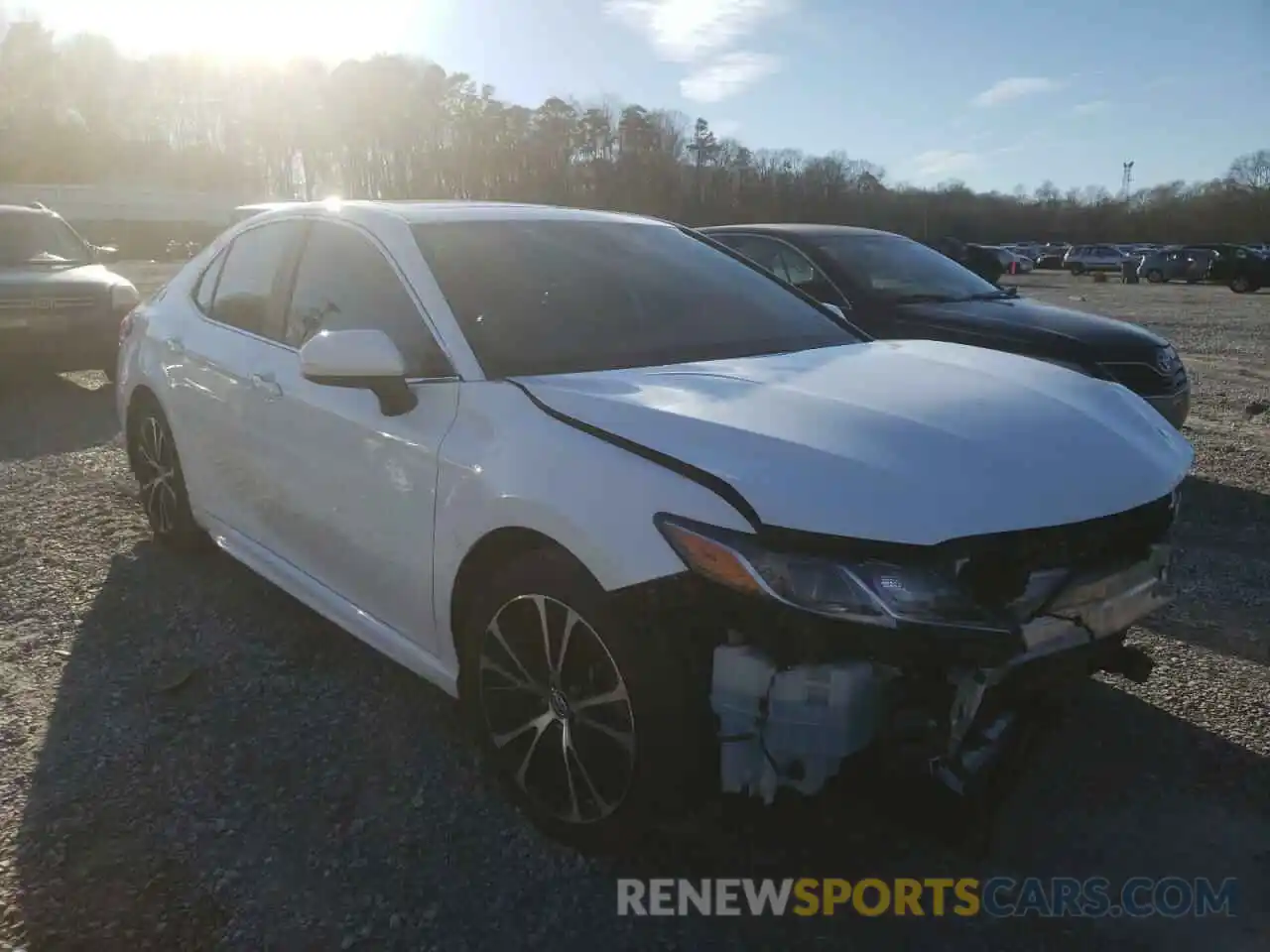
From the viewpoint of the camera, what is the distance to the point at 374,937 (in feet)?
7.55

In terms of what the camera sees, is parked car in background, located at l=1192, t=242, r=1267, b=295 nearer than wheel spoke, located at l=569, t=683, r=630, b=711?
No

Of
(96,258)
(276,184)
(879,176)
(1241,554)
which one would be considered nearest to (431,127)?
(276,184)

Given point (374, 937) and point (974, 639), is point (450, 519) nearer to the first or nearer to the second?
point (374, 937)

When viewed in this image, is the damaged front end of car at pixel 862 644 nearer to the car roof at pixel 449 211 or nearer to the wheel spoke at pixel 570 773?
the wheel spoke at pixel 570 773

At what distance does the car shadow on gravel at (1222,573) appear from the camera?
3.90 m

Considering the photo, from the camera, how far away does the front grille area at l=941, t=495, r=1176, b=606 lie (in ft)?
6.86

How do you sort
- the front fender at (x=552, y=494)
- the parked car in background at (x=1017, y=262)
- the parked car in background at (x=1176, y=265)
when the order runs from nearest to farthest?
the front fender at (x=552, y=494)
the parked car in background at (x=1176, y=265)
the parked car in background at (x=1017, y=262)

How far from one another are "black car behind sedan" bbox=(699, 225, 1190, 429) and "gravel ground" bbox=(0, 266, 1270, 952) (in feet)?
7.27

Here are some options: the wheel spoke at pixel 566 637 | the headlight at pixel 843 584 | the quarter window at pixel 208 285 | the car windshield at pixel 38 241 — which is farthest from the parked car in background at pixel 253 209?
the car windshield at pixel 38 241

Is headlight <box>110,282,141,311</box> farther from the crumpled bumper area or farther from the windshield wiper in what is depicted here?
the crumpled bumper area

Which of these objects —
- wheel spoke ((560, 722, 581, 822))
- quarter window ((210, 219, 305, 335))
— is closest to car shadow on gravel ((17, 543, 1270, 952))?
wheel spoke ((560, 722, 581, 822))

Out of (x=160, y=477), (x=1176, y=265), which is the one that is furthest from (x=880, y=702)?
(x=1176, y=265)

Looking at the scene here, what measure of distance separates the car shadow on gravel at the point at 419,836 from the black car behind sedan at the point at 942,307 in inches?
131

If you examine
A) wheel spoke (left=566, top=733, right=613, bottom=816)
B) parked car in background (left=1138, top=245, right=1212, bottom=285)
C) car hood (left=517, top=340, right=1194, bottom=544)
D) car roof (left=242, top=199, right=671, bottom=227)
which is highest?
car roof (left=242, top=199, right=671, bottom=227)
